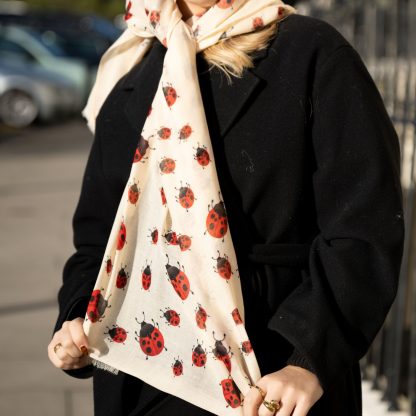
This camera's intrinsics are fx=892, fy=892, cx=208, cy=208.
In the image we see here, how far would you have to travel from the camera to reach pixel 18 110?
16672 millimetres

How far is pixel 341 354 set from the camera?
163cm

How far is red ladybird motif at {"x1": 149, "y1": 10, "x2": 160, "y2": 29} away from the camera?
74.2 inches

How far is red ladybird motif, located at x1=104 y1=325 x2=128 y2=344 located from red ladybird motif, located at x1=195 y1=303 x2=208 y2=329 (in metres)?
0.20

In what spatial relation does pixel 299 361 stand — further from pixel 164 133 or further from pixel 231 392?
pixel 164 133

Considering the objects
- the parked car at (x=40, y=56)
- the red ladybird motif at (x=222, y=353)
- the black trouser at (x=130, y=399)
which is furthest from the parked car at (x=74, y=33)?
the red ladybird motif at (x=222, y=353)

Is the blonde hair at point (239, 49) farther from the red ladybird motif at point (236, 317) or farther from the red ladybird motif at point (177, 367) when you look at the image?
the red ladybird motif at point (177, 367)

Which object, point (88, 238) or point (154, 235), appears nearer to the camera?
point (154, 235)

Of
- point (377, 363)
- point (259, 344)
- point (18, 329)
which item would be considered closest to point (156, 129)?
point (259, 344)

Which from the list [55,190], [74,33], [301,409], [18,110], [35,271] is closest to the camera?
[301,409]

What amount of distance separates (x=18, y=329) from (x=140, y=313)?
3837mm

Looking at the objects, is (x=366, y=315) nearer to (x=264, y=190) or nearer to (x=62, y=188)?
(x=264, y=190)

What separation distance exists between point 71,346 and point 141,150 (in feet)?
1.43

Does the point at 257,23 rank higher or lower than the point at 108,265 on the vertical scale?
higher

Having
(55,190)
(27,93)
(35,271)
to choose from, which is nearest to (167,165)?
(35,271)
